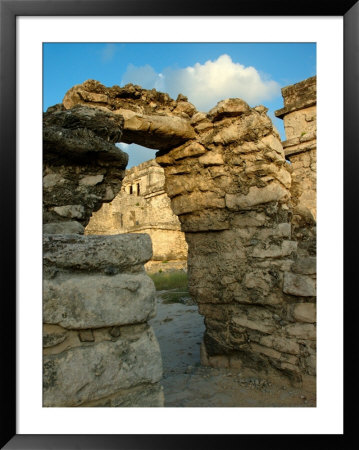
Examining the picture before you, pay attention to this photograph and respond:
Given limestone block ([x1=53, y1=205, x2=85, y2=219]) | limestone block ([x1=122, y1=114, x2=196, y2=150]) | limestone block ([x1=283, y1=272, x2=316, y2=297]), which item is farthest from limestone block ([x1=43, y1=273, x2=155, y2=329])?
limestone block ([x1=122, y1=114, x2=196, y2=150])

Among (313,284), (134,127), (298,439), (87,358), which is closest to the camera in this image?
(87,358)

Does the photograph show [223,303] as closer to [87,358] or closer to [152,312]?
[152,312]

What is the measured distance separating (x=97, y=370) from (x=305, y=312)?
2.01m

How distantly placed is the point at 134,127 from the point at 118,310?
2223mm

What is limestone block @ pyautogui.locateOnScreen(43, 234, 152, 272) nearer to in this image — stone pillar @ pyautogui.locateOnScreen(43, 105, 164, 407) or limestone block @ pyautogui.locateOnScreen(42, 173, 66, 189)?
stone pillar @ pyautogui.locateOnScreen(43, 105, 164, 407)

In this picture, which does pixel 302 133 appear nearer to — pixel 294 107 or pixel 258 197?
pixel 294 107

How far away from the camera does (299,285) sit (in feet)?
8.54

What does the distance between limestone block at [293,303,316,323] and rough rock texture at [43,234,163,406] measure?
170 cm

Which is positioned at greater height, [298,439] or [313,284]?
[313,284]

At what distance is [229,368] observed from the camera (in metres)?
3.12

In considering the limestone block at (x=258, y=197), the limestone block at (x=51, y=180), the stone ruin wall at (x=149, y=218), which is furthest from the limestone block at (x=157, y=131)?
the stone ruin wall at (x=149, y=218)

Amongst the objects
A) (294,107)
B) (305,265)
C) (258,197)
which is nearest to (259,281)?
(305,265)
